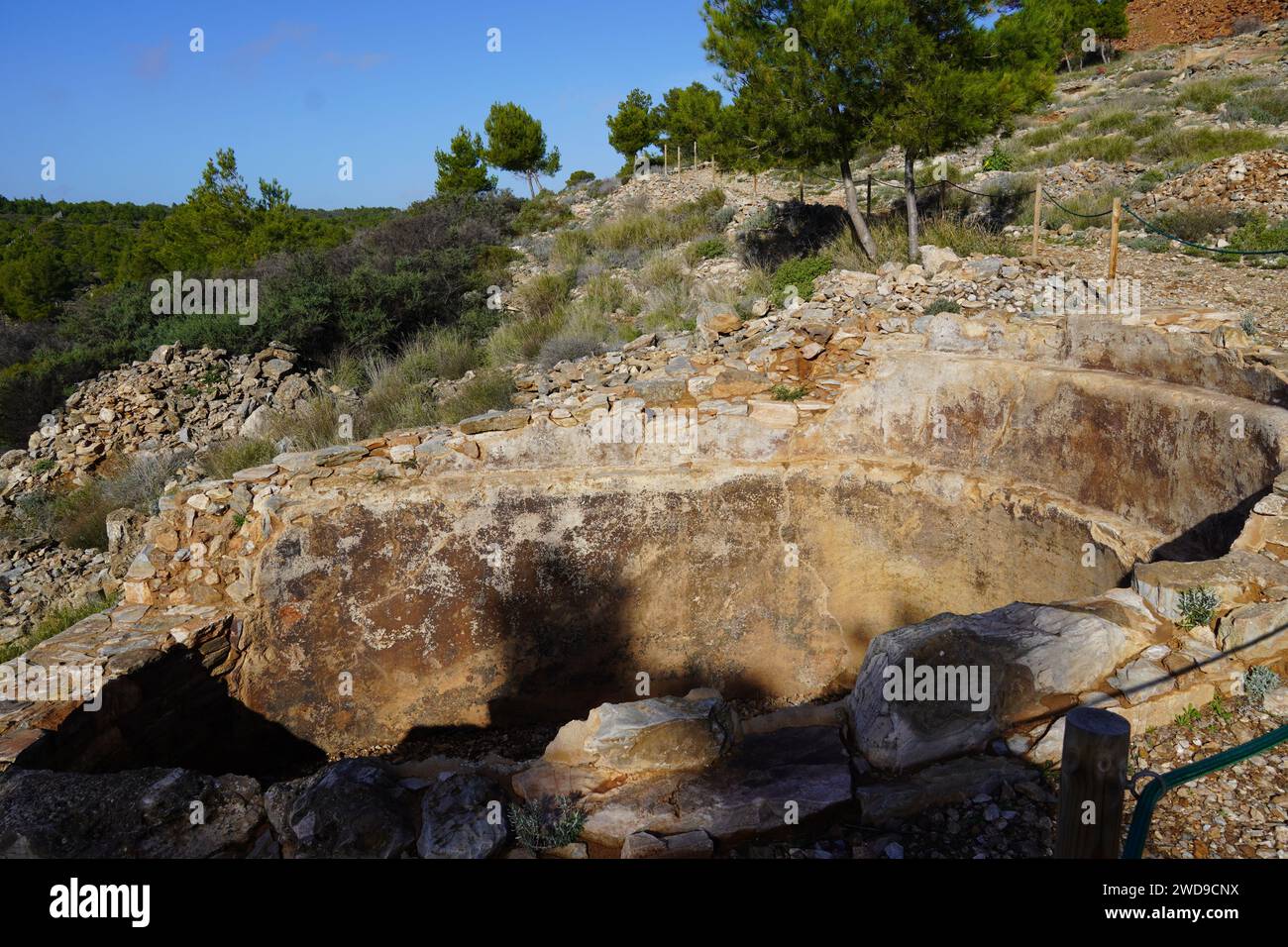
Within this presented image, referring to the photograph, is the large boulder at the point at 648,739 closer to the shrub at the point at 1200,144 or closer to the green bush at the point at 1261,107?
the shrub at the point at 1200,144

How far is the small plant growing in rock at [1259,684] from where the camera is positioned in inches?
114

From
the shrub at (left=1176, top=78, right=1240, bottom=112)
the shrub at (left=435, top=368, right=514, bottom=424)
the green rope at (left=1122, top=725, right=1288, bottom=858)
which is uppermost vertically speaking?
the shrub at (left=1176, top=78, right=1240, bottom=112)

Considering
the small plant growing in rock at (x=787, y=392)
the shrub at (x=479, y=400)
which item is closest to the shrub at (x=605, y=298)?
the shrub at (x=479, y=400)

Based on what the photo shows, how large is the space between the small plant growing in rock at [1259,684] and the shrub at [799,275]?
6.70m

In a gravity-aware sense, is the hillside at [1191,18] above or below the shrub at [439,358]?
above

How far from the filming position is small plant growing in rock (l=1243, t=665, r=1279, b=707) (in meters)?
2.89

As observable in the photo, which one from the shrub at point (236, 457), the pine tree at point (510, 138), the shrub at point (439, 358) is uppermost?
the pine tree at point (510, 138)

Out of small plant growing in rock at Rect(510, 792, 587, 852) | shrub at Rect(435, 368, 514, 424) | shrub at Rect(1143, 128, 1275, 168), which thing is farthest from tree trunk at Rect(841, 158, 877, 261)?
small plant growing in rock at Rect(510, 792, 587, 852)

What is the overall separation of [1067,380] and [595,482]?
356cm

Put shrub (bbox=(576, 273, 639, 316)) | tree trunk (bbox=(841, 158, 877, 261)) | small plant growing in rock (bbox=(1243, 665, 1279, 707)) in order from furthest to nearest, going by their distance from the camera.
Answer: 1. shrub (bbox=(576, 273, 639, 316))
2. tree trunk (bbox=(841, 158, 877, 261))
3. small plant growing in rock (bbox=(1243, 665, 1279, 707))

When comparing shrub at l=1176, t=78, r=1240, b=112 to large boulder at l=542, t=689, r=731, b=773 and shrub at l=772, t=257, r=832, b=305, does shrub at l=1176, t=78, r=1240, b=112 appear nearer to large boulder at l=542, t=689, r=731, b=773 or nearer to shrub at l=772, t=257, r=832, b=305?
shrub at l=772, t=257, r=832, b=305

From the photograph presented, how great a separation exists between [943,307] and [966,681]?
447cm

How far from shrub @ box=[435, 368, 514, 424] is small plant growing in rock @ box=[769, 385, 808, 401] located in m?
2.62
